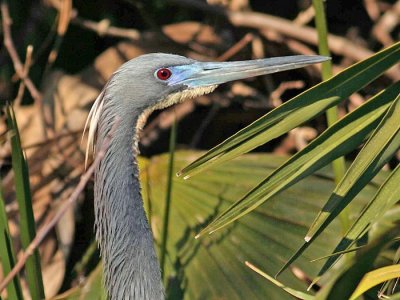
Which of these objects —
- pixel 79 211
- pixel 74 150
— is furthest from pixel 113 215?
pixel 79 211

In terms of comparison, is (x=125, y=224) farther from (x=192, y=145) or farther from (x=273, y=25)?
(x=192, y=145)

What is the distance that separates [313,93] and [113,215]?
2.35 feet

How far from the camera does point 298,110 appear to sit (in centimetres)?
179

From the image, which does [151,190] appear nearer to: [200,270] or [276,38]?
[200,270]

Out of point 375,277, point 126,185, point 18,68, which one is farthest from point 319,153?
point 18,68

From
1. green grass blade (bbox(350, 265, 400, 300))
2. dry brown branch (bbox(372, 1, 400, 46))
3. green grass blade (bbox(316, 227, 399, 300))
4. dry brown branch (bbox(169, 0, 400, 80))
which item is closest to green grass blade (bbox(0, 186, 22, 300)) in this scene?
green grass blade (bbox(350, 265, 400, 300))

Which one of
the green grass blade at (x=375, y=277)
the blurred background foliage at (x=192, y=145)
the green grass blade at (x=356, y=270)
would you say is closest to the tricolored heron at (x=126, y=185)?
the blurred background foliage at (x=192, y=145)

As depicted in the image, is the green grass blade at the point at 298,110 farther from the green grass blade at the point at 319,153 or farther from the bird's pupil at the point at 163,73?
the bird's pupil at the point at 163,73

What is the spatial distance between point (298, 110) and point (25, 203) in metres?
0.69

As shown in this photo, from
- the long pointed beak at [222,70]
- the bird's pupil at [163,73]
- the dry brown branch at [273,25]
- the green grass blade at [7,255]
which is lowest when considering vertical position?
the green grass blade at [7,255]

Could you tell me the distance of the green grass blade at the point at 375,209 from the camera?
1.74m

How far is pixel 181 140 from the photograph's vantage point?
15.8ft

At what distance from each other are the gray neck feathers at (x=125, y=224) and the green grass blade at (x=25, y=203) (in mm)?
262

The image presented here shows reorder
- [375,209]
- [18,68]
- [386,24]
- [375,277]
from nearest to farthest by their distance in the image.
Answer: [375,277], [375,209], [18,68], [386,24]
